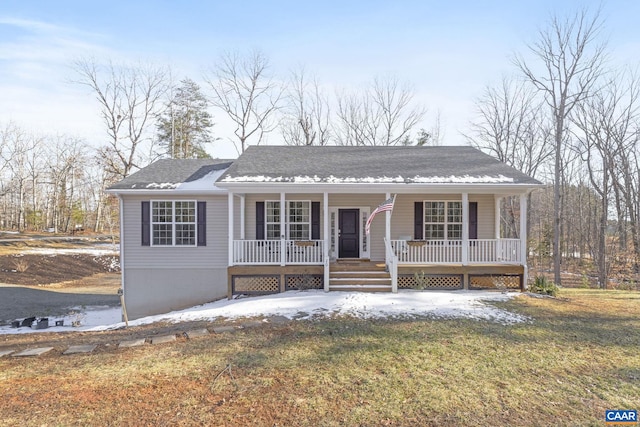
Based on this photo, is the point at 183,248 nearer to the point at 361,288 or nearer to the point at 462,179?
the point at 361,288

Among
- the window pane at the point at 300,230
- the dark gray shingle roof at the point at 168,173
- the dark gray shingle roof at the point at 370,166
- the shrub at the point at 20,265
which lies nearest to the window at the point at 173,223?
the dark gray shingle roof at the point at 168,173

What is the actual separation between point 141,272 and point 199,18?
9.90 m

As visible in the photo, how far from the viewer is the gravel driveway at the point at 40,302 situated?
12258mm

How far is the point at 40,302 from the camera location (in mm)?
14086

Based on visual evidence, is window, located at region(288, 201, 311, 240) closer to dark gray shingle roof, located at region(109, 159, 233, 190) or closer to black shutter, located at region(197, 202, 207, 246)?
black shutter, located at region(197, 202, 207, 246)

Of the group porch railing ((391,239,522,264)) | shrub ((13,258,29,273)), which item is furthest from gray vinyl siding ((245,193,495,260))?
Answer: shrub ((13,258,29,273))

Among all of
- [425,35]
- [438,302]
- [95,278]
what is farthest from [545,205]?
[95,278]

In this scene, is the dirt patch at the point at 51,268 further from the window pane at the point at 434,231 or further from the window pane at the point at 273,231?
the window pane at the point at 434,231

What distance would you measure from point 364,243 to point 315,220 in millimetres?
1933

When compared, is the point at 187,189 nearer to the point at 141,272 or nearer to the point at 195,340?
the point at 141,272

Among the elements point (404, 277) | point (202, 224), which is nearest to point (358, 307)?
point (404, 277)

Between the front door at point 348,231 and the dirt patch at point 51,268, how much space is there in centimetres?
1674

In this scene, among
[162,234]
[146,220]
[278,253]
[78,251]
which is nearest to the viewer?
[278,253]

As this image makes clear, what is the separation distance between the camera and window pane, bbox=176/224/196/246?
11156mm
